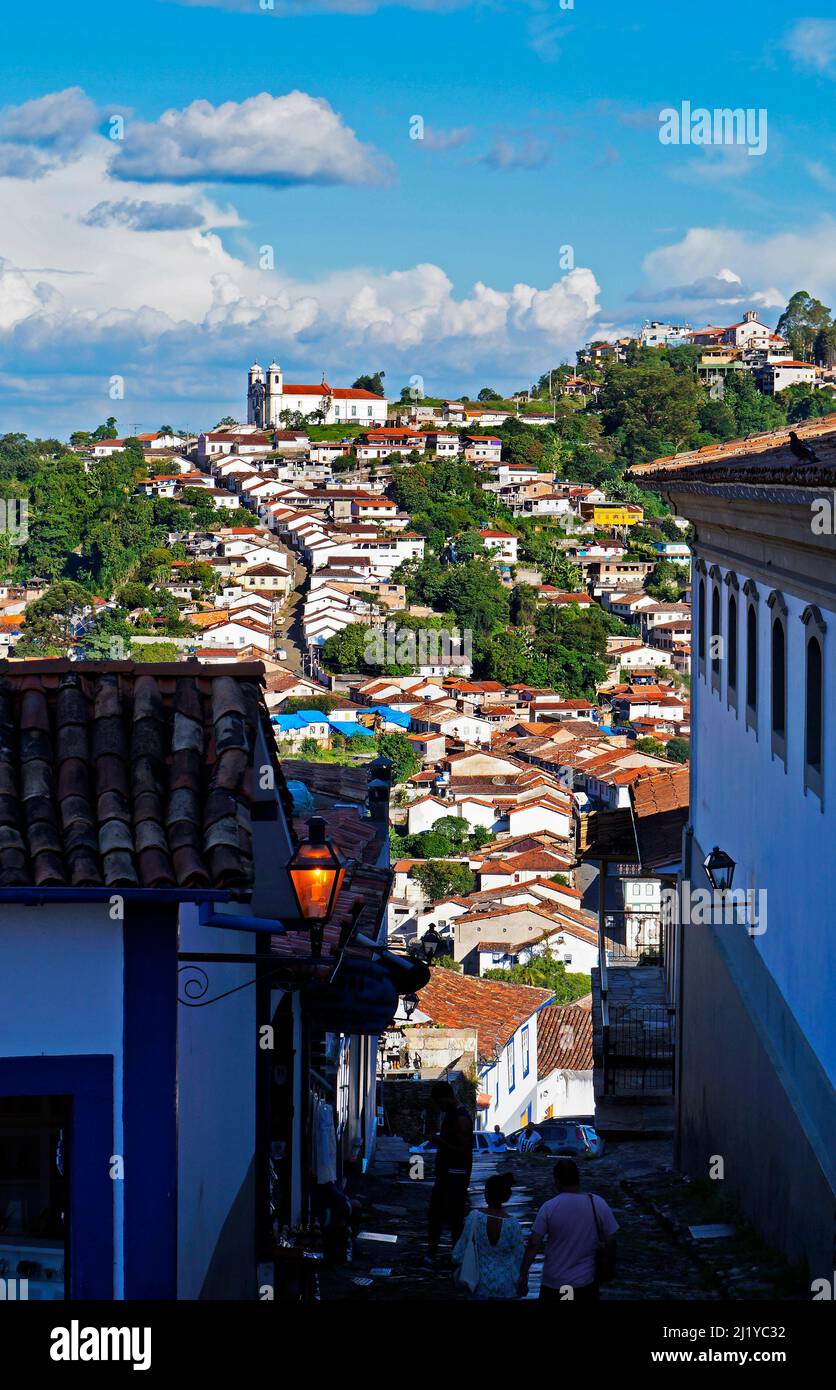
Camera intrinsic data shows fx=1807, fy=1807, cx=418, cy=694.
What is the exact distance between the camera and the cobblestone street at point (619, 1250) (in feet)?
27.5

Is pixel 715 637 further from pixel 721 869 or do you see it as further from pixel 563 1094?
pixel 563 1094

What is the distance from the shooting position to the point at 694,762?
13312mm

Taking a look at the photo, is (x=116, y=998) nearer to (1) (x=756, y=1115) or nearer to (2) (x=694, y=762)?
(1) (x=756, y=1115)

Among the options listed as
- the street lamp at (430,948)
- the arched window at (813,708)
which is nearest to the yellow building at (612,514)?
the street lamp at (430,948)

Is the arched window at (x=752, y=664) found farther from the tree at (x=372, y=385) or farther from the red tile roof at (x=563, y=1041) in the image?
the tree at (x=372, y=385)

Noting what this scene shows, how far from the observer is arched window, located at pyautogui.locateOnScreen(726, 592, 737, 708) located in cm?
1101

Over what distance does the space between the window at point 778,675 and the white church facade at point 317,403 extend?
158 m

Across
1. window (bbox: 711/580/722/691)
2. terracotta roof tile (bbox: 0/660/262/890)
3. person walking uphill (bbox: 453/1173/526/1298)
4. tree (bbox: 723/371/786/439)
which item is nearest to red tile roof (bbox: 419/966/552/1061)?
window (bbox: 711/580/722/691)

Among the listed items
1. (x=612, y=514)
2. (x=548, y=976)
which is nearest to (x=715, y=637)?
(x=548, y=976)

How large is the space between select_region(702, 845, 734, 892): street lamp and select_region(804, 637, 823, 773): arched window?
2.22 meters

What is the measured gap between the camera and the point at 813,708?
799 centimetres

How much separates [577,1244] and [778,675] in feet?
12.2

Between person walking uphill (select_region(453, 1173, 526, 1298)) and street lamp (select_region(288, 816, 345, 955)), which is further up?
street lamp (select_region(288, 816, 345, 955))

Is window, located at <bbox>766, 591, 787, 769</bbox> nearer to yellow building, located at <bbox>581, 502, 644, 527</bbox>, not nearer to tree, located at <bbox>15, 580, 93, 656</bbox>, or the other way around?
tree, located at <bbox>15, 580, 93, 656</bbox>
